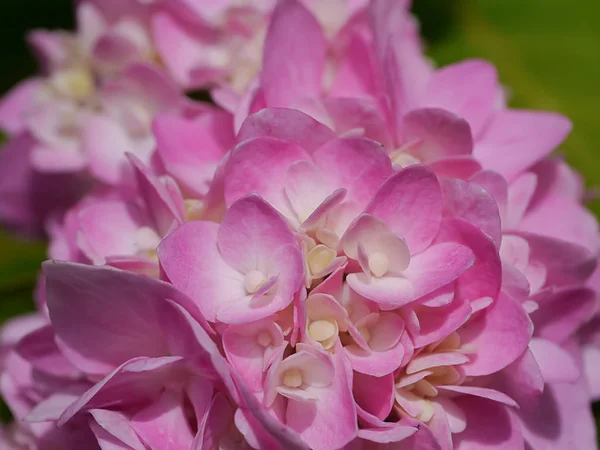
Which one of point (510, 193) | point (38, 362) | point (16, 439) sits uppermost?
point (510, 193)

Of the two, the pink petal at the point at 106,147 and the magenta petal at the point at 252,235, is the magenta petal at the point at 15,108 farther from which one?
the magenta petal at the point at 252,235

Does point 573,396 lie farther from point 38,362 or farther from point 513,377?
point 38,362

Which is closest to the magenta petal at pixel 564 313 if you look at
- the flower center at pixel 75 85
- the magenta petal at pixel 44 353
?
the magenta petal at pixel 44 353

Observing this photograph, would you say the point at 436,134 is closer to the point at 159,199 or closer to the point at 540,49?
the point at 159,199

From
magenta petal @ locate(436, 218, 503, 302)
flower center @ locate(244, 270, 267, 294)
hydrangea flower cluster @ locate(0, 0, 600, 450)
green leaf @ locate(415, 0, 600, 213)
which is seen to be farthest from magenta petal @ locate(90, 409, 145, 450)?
green leaf @ locate(415, 0, 600, 213)

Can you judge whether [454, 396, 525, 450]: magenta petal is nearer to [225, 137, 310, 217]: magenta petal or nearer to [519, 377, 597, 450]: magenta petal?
[519, 377, 597, 450]: magenta petal

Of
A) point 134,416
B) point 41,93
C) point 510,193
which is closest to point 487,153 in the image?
point 510,193
